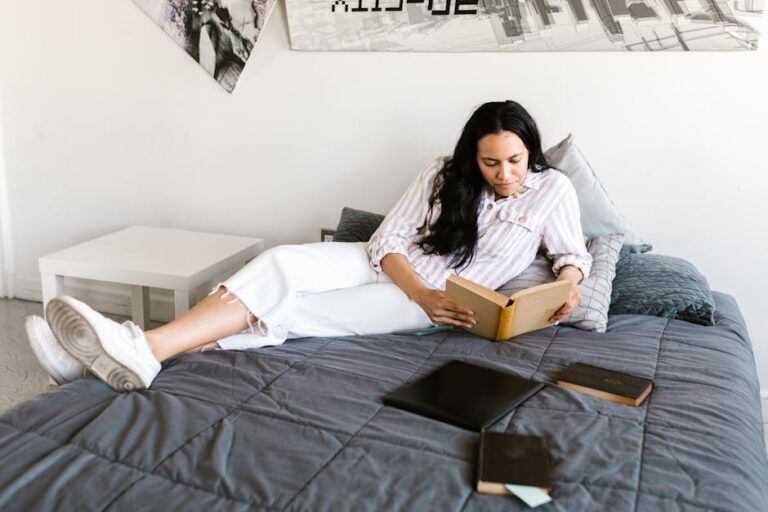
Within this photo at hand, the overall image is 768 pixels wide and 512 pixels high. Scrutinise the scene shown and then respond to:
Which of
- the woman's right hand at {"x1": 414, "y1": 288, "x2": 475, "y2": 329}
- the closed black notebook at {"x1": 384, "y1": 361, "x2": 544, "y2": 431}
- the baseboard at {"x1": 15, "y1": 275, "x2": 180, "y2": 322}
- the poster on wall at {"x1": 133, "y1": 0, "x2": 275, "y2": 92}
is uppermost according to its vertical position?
the poster on wall at {"x1": 133, "y1": 0, "x2": 275, "y2": 92}

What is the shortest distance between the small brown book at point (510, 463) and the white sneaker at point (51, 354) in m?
0.88

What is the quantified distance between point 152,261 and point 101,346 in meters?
0.90

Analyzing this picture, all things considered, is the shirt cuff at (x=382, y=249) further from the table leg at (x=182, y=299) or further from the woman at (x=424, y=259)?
the table leg at (x=182, y=299)

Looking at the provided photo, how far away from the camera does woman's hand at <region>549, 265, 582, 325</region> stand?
1781 millimetres

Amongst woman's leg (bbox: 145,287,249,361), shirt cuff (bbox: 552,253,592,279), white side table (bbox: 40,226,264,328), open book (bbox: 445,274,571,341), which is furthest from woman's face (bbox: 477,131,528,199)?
white side table (bbox: 40,226,264,328)

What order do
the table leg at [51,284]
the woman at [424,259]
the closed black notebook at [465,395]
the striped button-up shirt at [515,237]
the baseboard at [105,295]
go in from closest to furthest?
1. the closed black notebook at [465,395]
2. the woman at [424,259]
3. the striped button-up shirt at [515,237]
4. the table leg at [51,284]
5. the baseboard at [105,295]

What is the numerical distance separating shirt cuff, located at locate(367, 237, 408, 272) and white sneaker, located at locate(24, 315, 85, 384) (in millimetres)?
784

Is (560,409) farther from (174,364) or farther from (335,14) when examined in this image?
(335,14)

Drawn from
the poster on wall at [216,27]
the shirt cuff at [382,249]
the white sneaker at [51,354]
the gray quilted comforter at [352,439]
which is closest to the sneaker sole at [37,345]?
the white sneaker at [51,354]

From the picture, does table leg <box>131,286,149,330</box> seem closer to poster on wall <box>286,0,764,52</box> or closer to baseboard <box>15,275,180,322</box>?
baseboard <box>15,275,180,322</box>

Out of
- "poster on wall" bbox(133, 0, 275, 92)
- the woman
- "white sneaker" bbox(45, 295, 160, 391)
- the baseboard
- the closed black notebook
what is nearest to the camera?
the closed black notebook

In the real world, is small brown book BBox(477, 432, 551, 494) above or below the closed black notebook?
above

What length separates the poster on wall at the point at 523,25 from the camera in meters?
2.06

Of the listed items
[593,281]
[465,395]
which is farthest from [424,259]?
[465,395]
